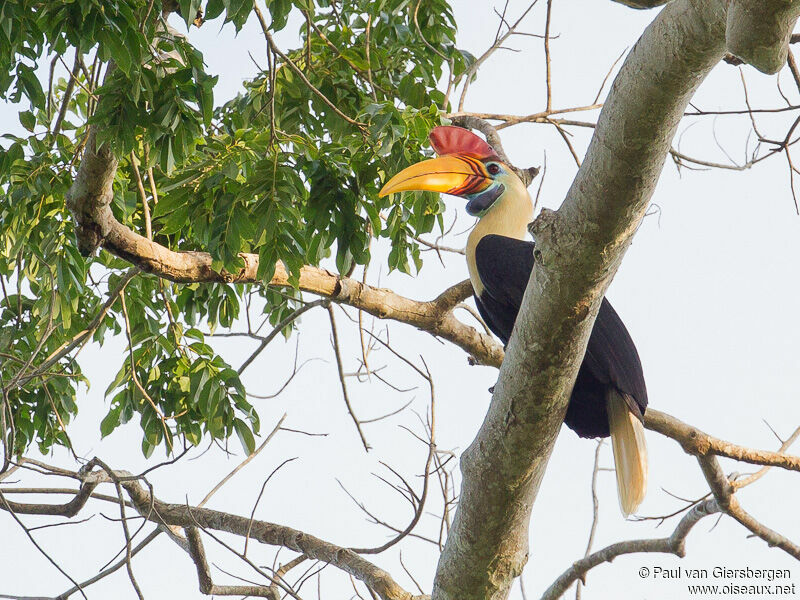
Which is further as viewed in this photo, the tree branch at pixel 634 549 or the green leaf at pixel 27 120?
the green leaf at pixel 27 120

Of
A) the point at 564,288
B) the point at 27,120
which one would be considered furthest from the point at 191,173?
the point at 564,288

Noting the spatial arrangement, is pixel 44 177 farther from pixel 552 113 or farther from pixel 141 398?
pixel 552 113

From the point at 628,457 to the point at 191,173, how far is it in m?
1.70

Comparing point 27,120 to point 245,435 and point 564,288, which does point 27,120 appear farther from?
point 564,288

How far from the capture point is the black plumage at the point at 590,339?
9.00 feet

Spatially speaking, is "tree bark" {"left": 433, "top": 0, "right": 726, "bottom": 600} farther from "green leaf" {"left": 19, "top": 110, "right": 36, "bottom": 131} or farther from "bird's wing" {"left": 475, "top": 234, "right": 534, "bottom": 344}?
"green leaf" {"left": 19, "top": 110, "right": 36, "bottom": 131}

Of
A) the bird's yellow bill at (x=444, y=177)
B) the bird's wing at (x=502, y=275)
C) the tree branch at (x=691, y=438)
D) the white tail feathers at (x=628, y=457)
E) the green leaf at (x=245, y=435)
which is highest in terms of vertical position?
the bird's yellow bill at (x=444, y=177)

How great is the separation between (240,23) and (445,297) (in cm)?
144

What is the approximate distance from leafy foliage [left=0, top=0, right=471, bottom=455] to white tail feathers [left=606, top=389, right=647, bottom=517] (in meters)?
1.04

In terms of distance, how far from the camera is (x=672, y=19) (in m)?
1.45

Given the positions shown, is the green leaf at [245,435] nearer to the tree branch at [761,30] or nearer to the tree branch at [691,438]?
the tree branch at [691,438]

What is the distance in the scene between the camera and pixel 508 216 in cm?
352

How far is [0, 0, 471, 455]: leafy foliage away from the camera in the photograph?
262cm

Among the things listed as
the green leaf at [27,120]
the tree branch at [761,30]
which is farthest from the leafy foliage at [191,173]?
the tree branch at [761,30]
